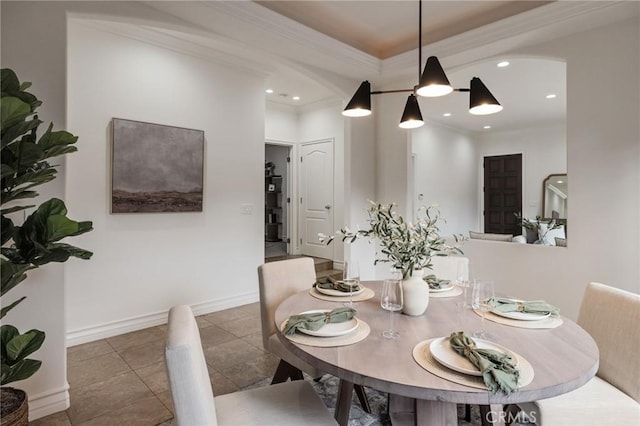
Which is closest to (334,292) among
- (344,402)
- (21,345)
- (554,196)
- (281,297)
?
(281,297)

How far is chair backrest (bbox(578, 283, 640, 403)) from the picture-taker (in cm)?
149

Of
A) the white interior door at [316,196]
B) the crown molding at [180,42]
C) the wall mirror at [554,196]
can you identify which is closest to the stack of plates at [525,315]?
the crown molding at [180,42]

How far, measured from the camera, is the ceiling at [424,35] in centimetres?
300

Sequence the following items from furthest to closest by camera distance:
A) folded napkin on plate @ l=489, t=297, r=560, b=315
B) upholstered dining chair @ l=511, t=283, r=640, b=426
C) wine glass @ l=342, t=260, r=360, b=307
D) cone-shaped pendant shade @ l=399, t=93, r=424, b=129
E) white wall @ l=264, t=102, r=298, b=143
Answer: white wall @ l=264, t=102, r=298, b=143 → cone-shaped pendant shade @ l=399, t=93, r=424, b=129 → wine glass @ l=342, t=260, r=360, b=307 → folded napkin on plate @ l=489, t=297, r=560, b=315 → upholstered dining chair @ l=511, t=283, r=640, b=426

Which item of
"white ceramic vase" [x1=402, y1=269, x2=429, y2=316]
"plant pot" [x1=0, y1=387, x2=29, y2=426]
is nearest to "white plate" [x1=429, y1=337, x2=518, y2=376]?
"white ceramic vase" [x1=402, y1=269, x2=429, y2=316]

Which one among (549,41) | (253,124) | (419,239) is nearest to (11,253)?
(419,239)

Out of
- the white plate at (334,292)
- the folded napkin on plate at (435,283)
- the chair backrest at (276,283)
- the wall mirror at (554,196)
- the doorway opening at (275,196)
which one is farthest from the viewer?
the doorway opening at (275,196)

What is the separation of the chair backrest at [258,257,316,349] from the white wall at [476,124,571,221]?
724 centimetres

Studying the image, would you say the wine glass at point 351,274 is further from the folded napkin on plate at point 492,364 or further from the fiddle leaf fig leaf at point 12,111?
the fiddle leaf fig leaf at point 12,111

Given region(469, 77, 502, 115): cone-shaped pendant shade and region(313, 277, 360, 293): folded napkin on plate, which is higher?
region(469, 77, 502, 115): cone-shaped pendant shade

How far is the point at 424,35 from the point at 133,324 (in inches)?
162

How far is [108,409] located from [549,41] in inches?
174

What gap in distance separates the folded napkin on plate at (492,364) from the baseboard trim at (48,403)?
2395 mm

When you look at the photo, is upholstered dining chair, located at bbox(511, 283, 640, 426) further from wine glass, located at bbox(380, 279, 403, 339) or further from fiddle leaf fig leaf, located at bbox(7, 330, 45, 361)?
Answer: fiddle leaf fig leaf, located at bbox(7, 330, 45, 361)
